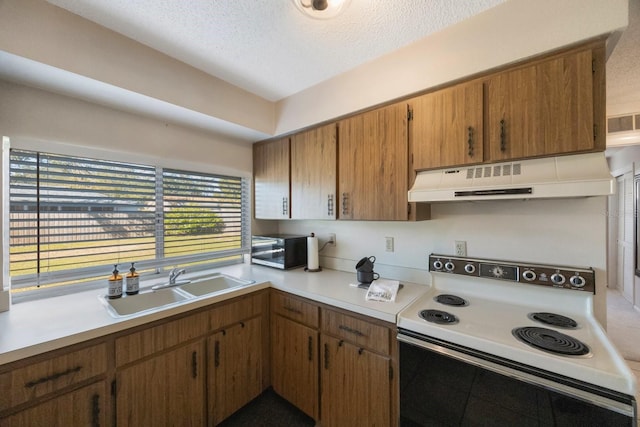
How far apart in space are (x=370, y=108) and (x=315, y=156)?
58 cm

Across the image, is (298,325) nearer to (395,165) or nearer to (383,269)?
(383,269)

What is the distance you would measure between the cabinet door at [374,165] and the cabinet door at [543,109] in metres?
0.49

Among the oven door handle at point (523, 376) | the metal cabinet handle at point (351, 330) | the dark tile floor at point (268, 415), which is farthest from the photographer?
the dark tile floor at point (268, 415)

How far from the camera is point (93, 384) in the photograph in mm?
1154

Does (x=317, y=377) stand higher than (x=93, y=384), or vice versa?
(x=93, y=384)

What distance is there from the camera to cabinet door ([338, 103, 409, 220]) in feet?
5.36

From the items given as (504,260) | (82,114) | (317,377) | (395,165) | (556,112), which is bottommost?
(317,377)

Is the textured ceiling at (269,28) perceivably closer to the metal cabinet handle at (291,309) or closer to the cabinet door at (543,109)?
the cabinet door at (543,109)

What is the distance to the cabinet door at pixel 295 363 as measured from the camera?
1.63m

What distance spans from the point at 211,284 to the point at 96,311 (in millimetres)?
779

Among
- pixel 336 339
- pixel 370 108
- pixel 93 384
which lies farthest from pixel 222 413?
pixel 370 108

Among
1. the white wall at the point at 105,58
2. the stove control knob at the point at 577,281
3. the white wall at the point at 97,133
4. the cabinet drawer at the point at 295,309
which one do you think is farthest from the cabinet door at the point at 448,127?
the white wall at the point at 97,133

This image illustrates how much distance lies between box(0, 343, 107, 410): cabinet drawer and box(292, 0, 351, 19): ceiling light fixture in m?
1.89

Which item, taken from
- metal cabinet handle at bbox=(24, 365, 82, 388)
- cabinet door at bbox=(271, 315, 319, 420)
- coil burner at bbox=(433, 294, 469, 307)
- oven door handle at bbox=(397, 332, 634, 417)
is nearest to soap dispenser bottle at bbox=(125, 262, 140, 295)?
metal cabinet handle at bbox=(24, 365, 82, 388)
